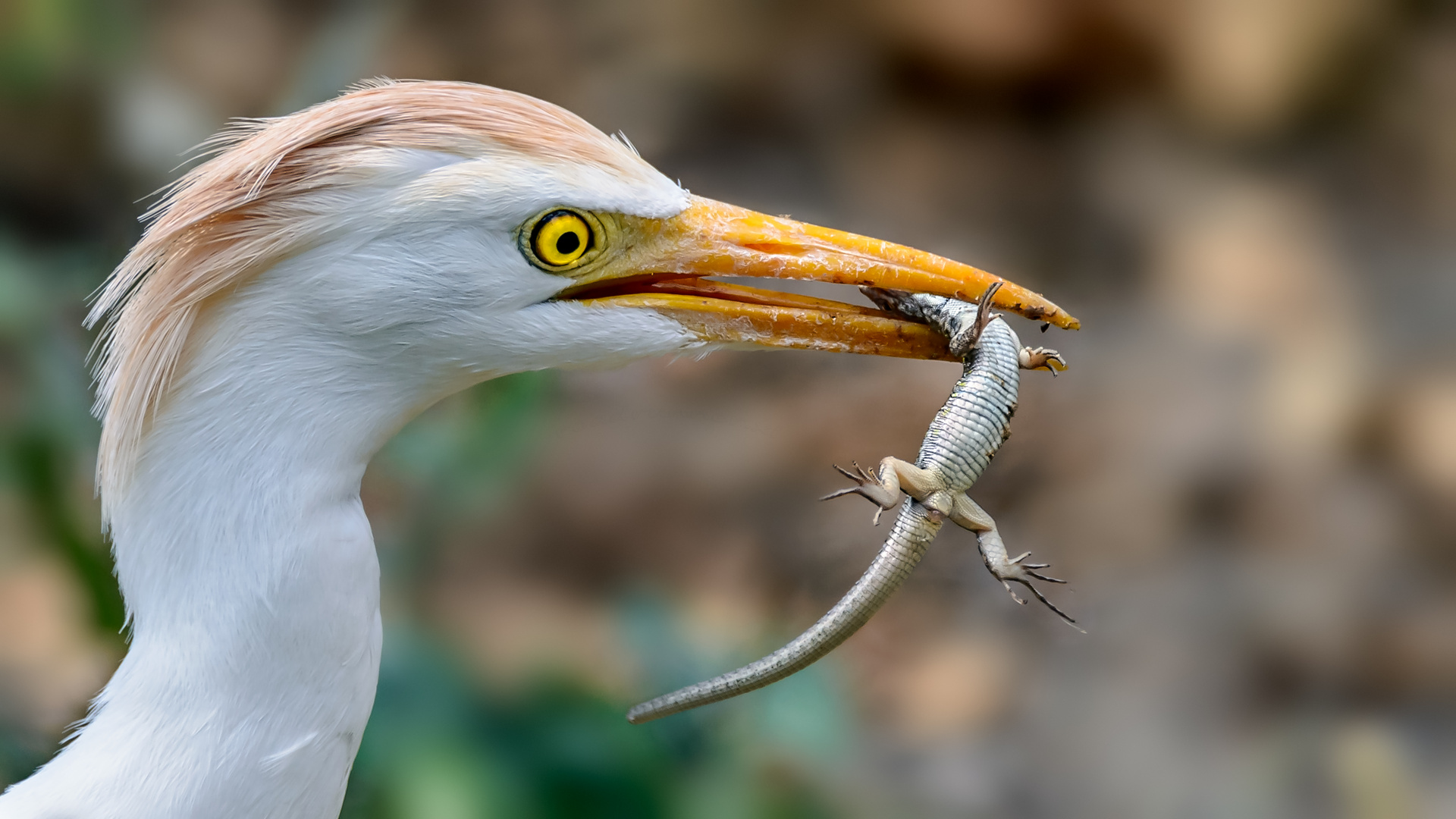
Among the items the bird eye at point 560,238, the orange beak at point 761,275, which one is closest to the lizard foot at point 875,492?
the orange beak at point 761,275

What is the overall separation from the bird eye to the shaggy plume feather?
4 cm

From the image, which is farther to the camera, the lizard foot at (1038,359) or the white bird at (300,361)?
the lizard foot at (1038,359)

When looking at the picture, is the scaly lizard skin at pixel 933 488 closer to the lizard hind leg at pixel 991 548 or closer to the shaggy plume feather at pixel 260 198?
the lizard hind leg at pixel 991 548

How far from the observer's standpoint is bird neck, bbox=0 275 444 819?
703mm

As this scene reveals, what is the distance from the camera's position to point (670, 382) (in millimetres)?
2076

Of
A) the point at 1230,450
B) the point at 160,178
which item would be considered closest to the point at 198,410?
the point at 160,178

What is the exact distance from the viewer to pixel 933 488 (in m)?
0.82

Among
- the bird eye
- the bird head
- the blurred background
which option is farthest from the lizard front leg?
the blurred background

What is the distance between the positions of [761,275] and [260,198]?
0.35 m

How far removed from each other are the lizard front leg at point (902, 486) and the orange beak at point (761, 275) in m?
0.10

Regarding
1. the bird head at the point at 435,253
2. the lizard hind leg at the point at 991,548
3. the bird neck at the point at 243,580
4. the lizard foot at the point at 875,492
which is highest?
the bird head at the point at 435,253

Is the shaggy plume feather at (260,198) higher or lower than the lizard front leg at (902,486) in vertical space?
higher

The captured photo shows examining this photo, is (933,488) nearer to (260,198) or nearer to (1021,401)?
(260,198)

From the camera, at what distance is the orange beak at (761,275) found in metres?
0.79
